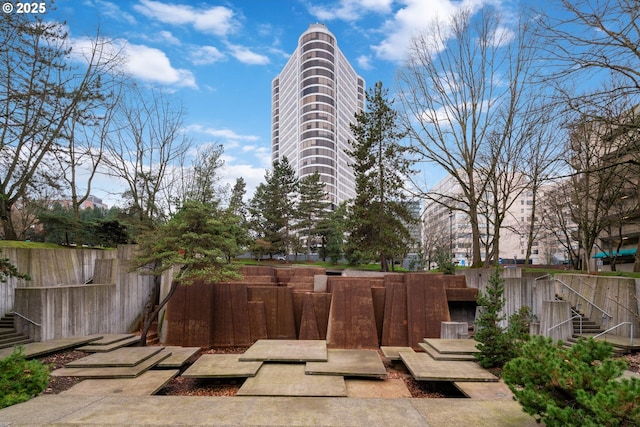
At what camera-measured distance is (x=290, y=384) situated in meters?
6.43

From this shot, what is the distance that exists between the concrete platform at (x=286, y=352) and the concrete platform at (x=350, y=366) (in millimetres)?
245

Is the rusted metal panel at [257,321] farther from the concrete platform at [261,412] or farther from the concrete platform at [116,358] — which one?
Result: the concrete platform at [261,412]

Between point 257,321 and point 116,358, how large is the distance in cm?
450

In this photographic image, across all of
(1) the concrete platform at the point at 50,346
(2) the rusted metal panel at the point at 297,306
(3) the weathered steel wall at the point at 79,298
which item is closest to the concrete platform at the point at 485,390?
(2) the rusted metal panel at the point at 297,306

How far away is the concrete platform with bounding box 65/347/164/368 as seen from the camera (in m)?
7.44

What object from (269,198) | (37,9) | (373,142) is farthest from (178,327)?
(269,198)

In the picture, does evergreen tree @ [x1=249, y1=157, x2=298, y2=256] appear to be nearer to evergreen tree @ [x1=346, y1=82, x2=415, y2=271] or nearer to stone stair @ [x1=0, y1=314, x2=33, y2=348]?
evergreen tree @ [x1=346, y1=82, x2=415, y2=271]

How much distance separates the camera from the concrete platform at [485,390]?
234 inches

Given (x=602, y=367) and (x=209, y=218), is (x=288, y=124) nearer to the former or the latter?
(x=209, y=218)

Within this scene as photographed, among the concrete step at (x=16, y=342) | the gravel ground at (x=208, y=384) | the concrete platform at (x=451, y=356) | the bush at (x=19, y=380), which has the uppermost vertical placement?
the bush at (x=19, y=380)

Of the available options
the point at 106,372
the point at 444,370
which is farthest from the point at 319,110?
the point at 106,372

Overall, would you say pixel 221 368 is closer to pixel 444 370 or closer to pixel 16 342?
pixel 444 370

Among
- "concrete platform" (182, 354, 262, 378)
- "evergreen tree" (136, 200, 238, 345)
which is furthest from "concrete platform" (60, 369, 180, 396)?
"evergreen tree" (136, 200, 238, 345)

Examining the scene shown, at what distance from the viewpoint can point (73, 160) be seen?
1648cm
